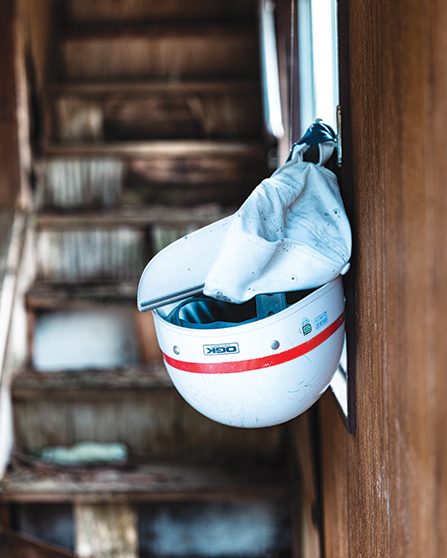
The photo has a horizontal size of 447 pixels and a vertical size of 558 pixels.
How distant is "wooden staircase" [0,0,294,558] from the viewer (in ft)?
7.97

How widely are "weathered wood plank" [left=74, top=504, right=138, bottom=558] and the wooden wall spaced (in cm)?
127

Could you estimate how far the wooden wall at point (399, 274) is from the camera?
0.66 metres

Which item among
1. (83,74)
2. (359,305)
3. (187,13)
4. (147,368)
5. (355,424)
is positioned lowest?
(147,368)

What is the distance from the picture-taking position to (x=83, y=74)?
3420mm

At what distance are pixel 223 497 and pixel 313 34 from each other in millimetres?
1373

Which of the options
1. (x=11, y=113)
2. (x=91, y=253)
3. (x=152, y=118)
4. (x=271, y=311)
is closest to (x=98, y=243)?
(x=91, y=253)

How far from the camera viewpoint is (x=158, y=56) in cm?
339

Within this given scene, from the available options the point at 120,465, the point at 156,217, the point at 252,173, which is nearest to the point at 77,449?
the point at 120,465

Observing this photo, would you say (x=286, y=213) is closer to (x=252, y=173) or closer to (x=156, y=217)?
(x=156, y=217)

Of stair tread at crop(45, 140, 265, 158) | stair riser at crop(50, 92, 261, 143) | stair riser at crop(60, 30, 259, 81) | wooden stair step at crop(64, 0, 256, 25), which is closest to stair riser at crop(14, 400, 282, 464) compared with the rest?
stair tread at crop(45, 140, 265, 158)

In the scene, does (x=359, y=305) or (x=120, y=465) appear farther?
(x=120, y=465)

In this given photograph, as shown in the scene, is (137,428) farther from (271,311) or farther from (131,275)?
(271,311)

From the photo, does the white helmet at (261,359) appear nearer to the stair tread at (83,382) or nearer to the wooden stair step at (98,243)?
the stair tread at (83,382)

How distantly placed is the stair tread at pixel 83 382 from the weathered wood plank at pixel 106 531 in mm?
369
